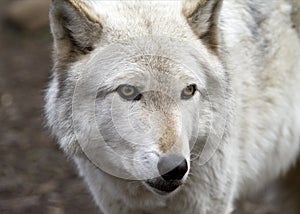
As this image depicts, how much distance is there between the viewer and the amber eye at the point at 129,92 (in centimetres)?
390

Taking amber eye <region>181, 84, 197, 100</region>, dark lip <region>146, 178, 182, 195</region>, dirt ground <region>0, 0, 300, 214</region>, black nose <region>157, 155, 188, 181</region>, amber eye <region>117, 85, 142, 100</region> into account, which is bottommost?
dirt ground <region>0, 0, 300, 214</region>

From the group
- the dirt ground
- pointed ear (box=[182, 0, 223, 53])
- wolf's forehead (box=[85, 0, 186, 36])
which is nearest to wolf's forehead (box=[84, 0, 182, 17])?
wolf's forehead (box=[85, 0, 186, 36])

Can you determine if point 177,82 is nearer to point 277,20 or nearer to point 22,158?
point 277,20

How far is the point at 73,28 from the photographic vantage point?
4.13 meters

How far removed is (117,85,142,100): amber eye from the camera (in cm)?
390

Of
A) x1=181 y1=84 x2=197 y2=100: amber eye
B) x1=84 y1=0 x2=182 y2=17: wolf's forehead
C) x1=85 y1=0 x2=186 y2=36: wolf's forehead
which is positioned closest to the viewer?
x1=181 y1=84 x2=197 y2=100: amber eye

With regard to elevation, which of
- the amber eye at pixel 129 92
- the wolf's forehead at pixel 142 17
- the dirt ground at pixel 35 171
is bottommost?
the dirt ground at pixel 35 171

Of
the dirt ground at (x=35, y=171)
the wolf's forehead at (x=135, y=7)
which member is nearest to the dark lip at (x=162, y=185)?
the wolf's forehead at (x=135, y=7)

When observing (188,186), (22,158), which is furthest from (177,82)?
(22,158)

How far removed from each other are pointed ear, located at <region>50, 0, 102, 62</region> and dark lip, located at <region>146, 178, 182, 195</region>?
920 mm

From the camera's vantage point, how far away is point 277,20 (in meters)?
5.30

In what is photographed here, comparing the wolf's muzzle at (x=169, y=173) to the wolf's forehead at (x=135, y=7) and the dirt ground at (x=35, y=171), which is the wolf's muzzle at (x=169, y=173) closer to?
the wolf's forehead at (x=135, y=7)

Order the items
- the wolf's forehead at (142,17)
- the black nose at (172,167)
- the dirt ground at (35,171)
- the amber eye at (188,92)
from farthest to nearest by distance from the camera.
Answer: the dirt ground at (35,171) → the wolf's forehead at (142,17) → the amber eye at (188,92) → the black nose at (172,167)

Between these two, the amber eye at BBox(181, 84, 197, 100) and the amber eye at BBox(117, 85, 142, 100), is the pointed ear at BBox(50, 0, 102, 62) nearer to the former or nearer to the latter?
the amber eye at BBox(117, 85, 142, 100)
